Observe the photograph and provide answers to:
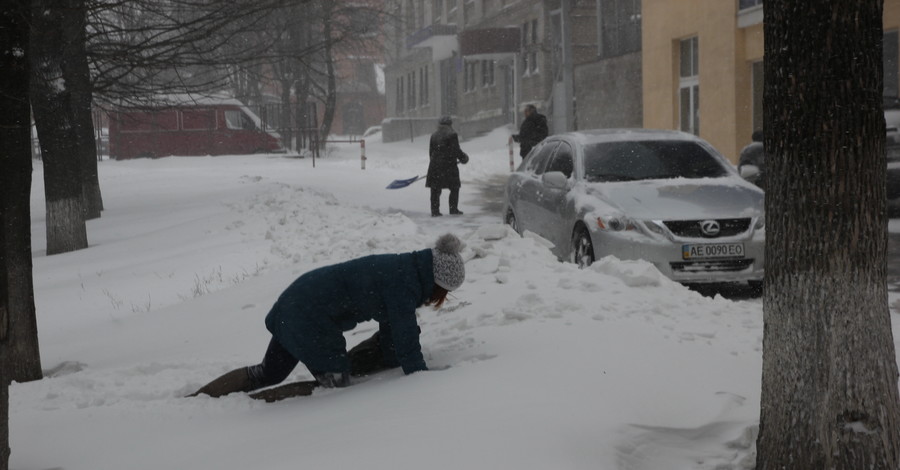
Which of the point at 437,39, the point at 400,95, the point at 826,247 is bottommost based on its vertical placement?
the point at 826,247

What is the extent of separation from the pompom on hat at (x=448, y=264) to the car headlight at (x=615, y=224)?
386 centimetres

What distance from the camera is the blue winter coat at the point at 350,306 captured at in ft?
16.3

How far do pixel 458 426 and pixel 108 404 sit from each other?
2286 mm

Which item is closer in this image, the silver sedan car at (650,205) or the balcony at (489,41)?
the silver sedan car at (650,205)

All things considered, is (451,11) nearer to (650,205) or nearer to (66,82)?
(66,82)

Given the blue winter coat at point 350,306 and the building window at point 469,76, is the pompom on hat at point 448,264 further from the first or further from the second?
the building window at point 469,76

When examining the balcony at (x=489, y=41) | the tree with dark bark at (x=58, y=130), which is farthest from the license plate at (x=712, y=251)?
the balcony at (x=489, y=41)

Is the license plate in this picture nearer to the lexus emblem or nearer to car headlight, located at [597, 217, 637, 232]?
the lexus emblem

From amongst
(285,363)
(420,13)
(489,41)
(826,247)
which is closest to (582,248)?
(285,363)

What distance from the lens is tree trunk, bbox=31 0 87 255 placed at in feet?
39.9

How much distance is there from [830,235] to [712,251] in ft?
16.1

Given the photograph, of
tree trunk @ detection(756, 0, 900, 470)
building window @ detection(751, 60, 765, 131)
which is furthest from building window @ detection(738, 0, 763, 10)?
tree trunk @ detection(756, 0, 900, 470)

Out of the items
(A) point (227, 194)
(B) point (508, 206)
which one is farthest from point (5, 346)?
(A) point (227, 194)

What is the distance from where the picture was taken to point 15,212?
21.1 feet
